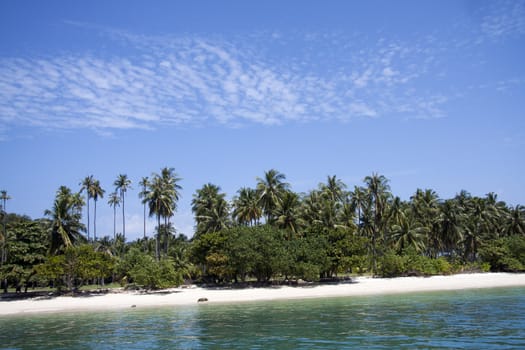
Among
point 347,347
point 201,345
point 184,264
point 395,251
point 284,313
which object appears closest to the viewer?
point 347,347

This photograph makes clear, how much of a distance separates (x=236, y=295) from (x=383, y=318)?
25.1 meters

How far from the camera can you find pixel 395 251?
6800 centimetres

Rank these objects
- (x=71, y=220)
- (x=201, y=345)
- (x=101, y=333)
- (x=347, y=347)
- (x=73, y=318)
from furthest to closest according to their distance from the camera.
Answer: (x=71, y=220) < (x=73, y=318) < (x=101, y=333) < (x=201, y=345) < (x=347, y=347)

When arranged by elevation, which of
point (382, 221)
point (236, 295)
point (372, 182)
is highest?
point (372, 182)

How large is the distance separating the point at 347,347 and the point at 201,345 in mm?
6707

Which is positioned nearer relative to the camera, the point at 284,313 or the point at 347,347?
the point at 347,347

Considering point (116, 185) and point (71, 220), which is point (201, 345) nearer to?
point (71, 220)

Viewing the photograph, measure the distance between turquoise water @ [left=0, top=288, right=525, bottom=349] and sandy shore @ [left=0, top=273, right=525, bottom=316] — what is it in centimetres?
1050

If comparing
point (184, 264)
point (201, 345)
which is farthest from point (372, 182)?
point (201, 345)

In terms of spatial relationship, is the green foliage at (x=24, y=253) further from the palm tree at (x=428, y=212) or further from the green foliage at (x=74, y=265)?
the palm tree at (x=428, y=212)

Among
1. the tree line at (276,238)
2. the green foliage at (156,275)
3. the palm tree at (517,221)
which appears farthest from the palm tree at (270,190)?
the palm tree at (517,221)

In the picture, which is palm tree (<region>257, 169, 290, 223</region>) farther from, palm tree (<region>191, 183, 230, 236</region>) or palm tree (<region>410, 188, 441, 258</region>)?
palm tree (<region>410, 188, 441, 258</region>)

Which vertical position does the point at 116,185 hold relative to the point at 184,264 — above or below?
above

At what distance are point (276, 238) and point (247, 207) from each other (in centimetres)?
1301
